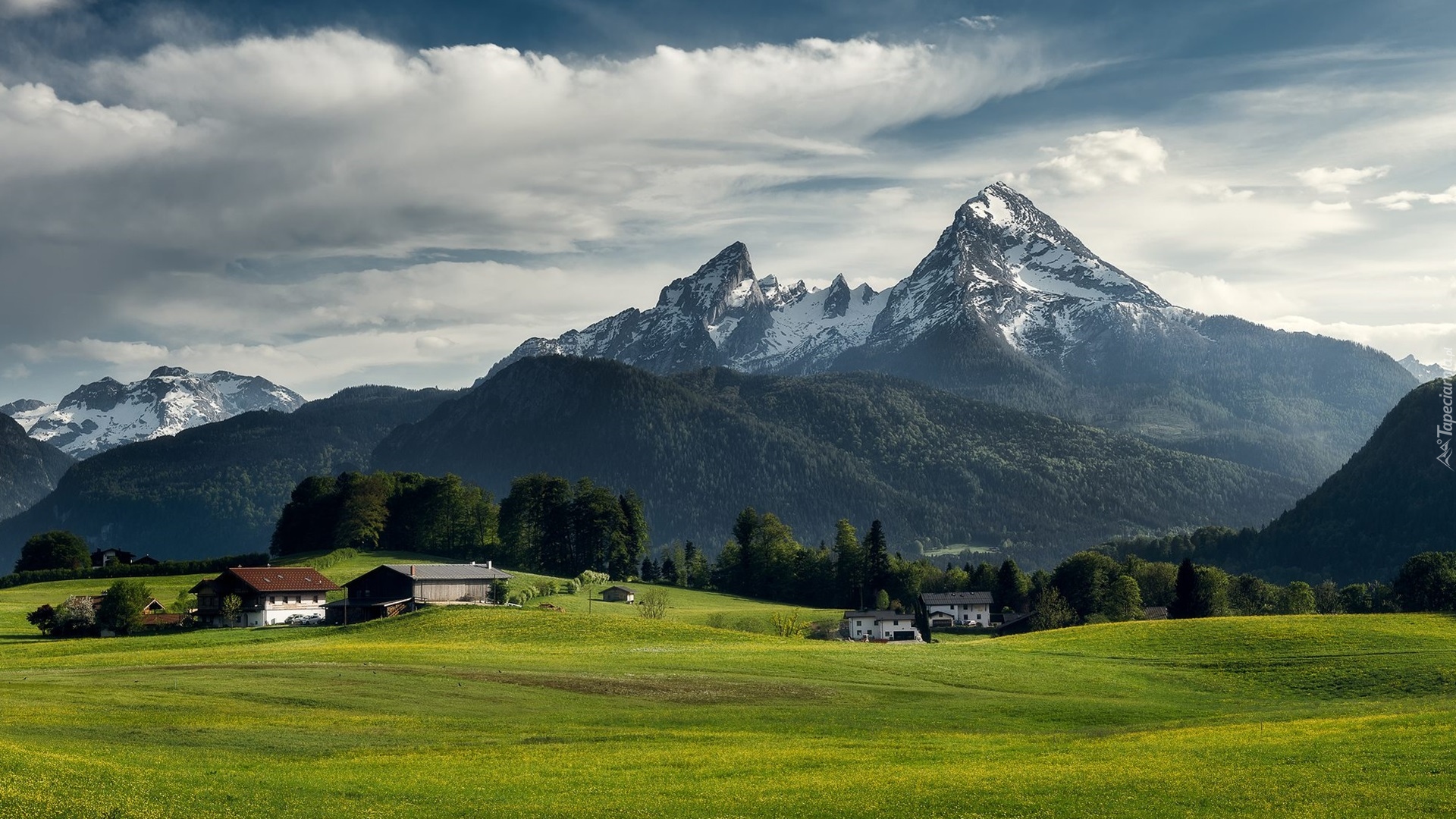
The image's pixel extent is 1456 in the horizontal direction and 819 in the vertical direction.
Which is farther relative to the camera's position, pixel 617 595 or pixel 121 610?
pixel 617 595

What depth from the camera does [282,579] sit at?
137000 millimetres

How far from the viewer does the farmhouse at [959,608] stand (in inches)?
7638

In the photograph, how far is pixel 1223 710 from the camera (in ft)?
227

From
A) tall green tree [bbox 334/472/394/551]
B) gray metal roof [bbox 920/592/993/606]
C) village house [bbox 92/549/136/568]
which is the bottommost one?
gray metal roof [bbox 920/592/993/606]

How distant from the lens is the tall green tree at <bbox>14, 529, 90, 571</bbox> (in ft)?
594

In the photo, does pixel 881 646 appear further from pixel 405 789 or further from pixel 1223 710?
pixel 405 789

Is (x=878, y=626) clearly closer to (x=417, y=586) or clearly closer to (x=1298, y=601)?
(x=1298, y=601)

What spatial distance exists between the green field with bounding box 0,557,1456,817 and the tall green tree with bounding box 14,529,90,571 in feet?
273

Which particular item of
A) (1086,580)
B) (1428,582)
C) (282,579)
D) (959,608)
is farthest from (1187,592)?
(282,579)

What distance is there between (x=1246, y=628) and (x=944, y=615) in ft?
314

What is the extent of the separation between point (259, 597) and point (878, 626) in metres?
81.2

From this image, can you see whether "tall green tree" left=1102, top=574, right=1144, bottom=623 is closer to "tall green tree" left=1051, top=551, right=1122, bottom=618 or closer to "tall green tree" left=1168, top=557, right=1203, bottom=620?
"tall green tree" left=1051, top=551, right=1122, bottom=618

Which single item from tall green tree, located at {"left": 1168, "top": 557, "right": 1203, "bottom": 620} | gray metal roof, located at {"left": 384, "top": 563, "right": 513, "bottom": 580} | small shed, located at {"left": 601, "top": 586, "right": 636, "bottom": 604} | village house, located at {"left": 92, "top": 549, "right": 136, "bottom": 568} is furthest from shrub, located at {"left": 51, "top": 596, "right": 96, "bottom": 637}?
tall green tree, located at {"left": 1168, "top": 557, "right": 1203, "bottom": 620}

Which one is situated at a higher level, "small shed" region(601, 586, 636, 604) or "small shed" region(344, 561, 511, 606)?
"small shed" region(344, 561, 511, 606)
